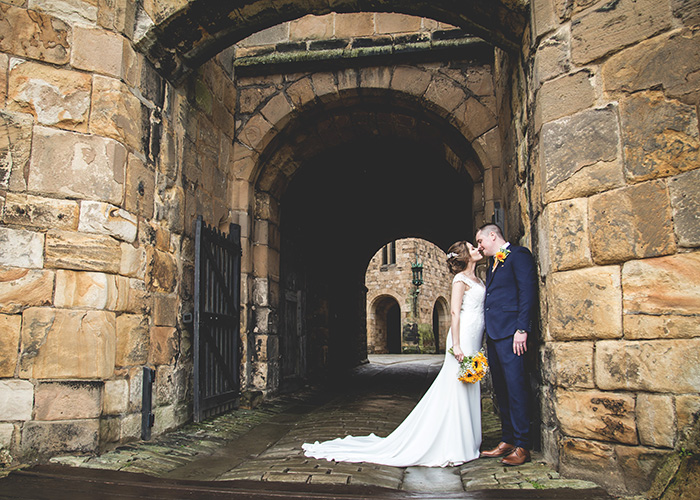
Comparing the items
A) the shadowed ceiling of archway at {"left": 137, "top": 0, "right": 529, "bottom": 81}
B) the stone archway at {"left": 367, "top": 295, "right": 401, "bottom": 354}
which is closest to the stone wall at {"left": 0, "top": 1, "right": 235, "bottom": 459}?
the shadowed ceiling of archway at {"left": 137, "top": 0, "right": 529, "bottom": 81}

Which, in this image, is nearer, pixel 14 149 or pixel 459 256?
pixel 14 149

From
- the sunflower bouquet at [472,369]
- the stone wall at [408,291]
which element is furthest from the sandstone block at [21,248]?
the stone wall at [408,291]

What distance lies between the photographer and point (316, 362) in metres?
7.75

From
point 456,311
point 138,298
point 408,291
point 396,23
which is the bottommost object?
point 456,311

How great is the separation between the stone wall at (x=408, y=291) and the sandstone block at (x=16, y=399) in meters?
17.7

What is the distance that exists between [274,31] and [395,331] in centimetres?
1959

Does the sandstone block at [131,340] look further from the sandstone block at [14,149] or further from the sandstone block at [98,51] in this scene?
the sandstone block at [98,51]

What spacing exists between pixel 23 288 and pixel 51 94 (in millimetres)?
1216

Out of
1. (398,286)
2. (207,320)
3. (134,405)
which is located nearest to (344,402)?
(207,320)

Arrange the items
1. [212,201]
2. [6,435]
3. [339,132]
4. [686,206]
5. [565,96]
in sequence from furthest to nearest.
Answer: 1. [339,132]
2. [212,201]
3. [6,435]
4. [565,96]
5. [686,206]

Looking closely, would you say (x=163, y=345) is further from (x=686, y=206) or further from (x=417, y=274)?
(x=417, y=274)

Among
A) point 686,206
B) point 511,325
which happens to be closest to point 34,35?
point 511,325

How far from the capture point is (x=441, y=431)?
3.18m

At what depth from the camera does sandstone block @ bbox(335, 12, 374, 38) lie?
5.32m
